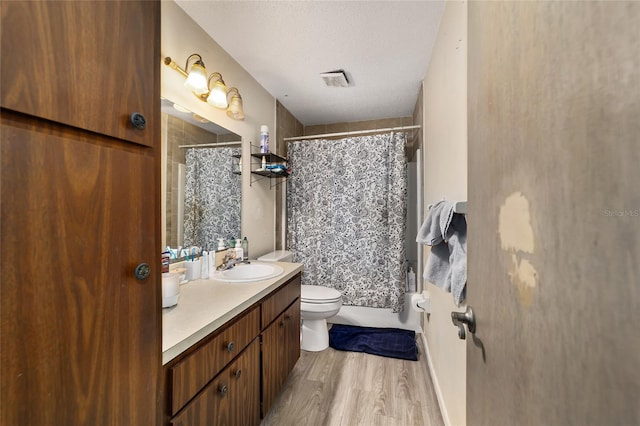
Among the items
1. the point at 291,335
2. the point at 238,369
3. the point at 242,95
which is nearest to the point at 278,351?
the point at 291,335

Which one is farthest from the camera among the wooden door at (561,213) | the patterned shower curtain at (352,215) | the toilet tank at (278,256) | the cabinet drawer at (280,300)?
the patterned shower curtain at (352,215)

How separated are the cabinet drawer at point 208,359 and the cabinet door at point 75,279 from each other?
196mm

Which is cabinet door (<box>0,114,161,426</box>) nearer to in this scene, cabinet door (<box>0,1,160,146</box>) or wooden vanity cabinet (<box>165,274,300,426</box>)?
cabinet door (<box>0,1,160,146</box>)

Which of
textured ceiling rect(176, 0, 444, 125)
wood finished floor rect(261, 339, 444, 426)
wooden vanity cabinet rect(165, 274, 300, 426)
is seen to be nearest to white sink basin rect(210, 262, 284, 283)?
wooden vanity cabinet rect(165, 274, 300, 426)

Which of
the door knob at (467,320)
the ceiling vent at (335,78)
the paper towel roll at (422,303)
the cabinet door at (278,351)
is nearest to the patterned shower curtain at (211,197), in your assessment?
the cabinet door at (278,351)

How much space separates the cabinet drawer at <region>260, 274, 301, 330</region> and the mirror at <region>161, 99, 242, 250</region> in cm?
60

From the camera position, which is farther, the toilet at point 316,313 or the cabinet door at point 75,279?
the toilet at point 316,313

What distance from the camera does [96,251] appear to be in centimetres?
50

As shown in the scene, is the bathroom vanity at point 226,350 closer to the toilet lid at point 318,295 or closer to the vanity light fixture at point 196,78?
the toilet lid at point 318,295

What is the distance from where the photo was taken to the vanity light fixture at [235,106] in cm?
181

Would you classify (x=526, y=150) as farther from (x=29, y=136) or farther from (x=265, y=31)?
(x=265, y=31)

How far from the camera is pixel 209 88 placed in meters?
1.67

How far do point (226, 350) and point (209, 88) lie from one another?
157 centimetres

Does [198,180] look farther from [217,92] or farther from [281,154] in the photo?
[281,154]
